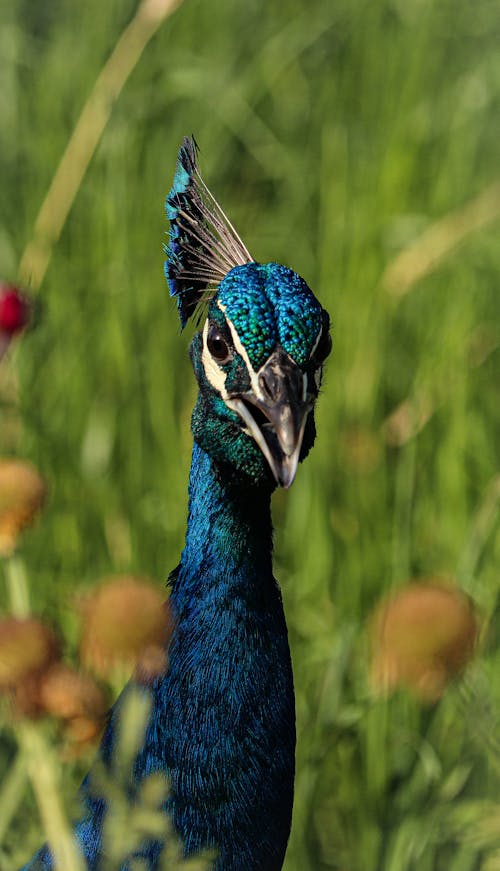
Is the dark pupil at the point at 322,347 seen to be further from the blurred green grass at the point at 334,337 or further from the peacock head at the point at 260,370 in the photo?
the blurred green grass at the point at 334,337

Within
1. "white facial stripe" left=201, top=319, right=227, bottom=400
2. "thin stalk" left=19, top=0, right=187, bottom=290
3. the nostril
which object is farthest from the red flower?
"thin stalk" left=19, top=0, right=187, bottom=290

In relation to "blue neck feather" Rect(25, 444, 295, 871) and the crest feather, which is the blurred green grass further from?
the crest feather

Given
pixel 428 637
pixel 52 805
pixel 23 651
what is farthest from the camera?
pixel 428 637

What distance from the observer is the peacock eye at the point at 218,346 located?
1010mm

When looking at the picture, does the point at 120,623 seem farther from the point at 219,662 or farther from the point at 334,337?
the point at 334,337

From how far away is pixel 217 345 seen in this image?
102cm

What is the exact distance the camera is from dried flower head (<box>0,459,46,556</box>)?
95 cm

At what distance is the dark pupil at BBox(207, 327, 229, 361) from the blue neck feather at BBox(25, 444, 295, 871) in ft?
0.40

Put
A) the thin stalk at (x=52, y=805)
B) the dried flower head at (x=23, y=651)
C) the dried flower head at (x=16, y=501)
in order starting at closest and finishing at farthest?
the thin stalk at (x=52, y=805) < the dried flower head at (x=23, y=651) < the dried flower head at (x=16, y=501)

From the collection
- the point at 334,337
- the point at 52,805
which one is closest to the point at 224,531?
the point at 52,805

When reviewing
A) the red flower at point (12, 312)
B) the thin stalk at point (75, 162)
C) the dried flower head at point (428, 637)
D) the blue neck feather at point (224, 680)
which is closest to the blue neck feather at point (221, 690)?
the blue neck feather at point (224, 680)

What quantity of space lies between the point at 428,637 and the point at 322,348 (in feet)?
0.83

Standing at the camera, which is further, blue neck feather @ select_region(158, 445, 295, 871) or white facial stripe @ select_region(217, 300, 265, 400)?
blue neck feather @ select_region(158, 445, 295, 871)

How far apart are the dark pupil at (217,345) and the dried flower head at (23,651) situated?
0.27 m
